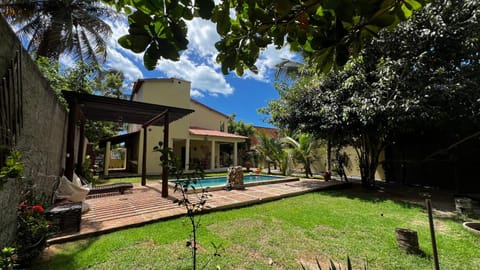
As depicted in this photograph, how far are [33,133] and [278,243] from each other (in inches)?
206

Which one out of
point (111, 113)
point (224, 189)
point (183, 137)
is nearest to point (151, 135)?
point (183, 137)

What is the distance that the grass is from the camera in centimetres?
357

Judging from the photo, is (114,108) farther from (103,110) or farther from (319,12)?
(319,12)

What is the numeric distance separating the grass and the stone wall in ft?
4.03

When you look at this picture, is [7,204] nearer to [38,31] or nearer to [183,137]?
[38,31]

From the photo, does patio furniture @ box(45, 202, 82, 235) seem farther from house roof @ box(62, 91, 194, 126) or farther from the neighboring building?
the neighboring building

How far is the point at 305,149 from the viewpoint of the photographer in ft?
49.3

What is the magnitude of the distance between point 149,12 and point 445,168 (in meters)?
15.6

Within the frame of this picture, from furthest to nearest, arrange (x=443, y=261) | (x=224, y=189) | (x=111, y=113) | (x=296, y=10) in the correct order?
(x=224, y=189)
(x=111, y=113)
(x=443, y=261)
(x=296, y=10)

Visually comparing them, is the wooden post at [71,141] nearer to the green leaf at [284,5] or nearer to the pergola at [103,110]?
the pergola at [103,110]

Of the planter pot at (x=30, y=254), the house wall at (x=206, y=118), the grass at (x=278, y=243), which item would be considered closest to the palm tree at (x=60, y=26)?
the house wall at (x=206, y=118)

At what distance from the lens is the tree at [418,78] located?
734 cm

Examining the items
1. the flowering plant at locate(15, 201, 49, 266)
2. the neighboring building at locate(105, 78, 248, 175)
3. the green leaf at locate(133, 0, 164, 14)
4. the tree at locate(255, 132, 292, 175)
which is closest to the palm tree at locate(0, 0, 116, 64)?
the neighboring building at locate(105, 78, 248, 175)

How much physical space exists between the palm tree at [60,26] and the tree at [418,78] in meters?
13.2
